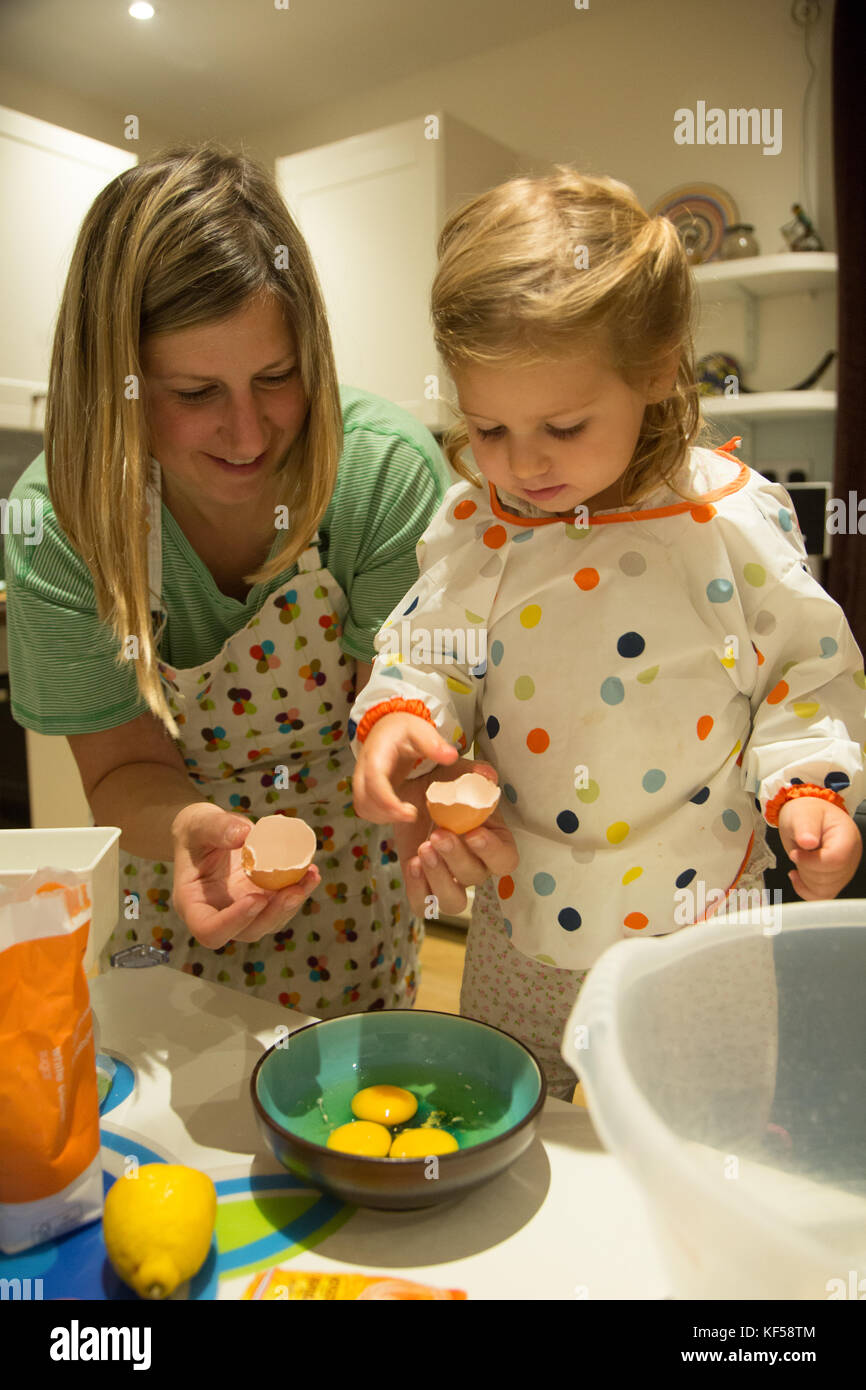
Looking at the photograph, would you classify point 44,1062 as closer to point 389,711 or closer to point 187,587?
point 389,711

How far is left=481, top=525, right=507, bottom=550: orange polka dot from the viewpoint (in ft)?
3.06

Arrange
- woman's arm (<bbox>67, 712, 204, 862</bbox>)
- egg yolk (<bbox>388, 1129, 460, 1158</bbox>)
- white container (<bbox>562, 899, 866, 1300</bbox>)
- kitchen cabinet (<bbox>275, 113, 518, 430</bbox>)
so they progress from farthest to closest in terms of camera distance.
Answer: kitchen cabinet (<bbox>275, 113, 518, 430</bbox>)
woman's arm (<bbox>67, 712, 204, 862</bbox>)
egg yolk (<bbox>388, 1129, 460, 1158</bbox>)
white container (<bbox>562, 899, 866, 1300</bbox>)

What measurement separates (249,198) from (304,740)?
586 millimetres

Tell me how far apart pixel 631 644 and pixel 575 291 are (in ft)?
0.96

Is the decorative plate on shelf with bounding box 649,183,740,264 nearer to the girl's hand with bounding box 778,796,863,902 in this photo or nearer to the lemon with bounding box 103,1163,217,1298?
the girl's hand with bounding box 778,796,863,902

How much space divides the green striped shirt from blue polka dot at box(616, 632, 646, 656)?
338mm

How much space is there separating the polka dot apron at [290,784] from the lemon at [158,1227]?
528 millimetres

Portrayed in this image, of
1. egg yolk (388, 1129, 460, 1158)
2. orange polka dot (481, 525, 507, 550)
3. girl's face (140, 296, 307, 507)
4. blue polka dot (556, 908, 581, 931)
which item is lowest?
egg yolk (388, 1129, 460, 1158)

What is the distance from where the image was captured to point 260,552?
1.20 meters

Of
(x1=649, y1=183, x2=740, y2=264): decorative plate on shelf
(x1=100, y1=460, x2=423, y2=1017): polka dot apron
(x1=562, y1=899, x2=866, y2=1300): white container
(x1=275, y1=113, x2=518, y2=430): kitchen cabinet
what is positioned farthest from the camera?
(x1=275, y1=113, x2=518, y2=430): kitchen cabinet

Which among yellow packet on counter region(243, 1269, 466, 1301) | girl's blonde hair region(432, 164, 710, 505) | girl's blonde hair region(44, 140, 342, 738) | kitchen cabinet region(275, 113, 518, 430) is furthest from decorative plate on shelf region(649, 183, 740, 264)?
yellow packet on counter region(243, 1269, 466, 1301)

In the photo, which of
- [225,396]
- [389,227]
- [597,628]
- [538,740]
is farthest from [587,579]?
[389,227]
